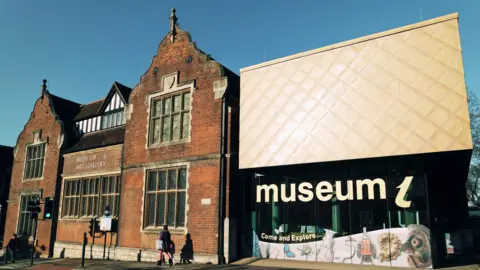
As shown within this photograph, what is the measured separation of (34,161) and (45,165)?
2.09m

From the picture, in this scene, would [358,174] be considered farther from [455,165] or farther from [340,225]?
[455,165]

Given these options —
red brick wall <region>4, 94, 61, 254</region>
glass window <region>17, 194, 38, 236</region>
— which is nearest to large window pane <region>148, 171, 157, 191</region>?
red brick wall <region>4, 94, 61, 254</region>

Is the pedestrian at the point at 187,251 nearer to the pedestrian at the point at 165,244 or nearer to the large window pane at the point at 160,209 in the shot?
the pedestrian at the point at 165,244

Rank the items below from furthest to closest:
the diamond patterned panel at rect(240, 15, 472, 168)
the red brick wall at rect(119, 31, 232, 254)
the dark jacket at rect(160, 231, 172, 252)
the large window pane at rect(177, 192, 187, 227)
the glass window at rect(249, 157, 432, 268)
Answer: the large window pane at rect(177, 192, 187, 227) < the red brick wall at rect(119, 31, 232, 254) < the dark jacket at rect(160, 231, 172, 252) < the glass window at rect(249, 157, 432, 268) < the diamond patterned panel at rect(240, 15, 472, 168)

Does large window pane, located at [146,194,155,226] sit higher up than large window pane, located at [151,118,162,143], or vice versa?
large window pane, located at [151,118,162,143]

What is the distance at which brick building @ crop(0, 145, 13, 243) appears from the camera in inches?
1248

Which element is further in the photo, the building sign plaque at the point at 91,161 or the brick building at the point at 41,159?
the brick building at the point at 41,159

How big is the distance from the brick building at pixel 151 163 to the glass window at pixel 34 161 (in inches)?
4.2

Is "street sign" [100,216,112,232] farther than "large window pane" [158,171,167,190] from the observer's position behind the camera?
No

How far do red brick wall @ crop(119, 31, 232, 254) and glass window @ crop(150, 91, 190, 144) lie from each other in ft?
1.62

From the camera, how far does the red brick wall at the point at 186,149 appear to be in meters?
17.3

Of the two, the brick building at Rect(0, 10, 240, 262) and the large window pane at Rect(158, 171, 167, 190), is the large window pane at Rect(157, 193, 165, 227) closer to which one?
the brick building at Rect(0, 10, 240, 262)

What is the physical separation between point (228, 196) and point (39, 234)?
1487 centimetres

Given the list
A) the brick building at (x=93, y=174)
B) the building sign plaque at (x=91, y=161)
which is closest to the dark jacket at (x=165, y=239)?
the brick building at (x=93, y=174)
